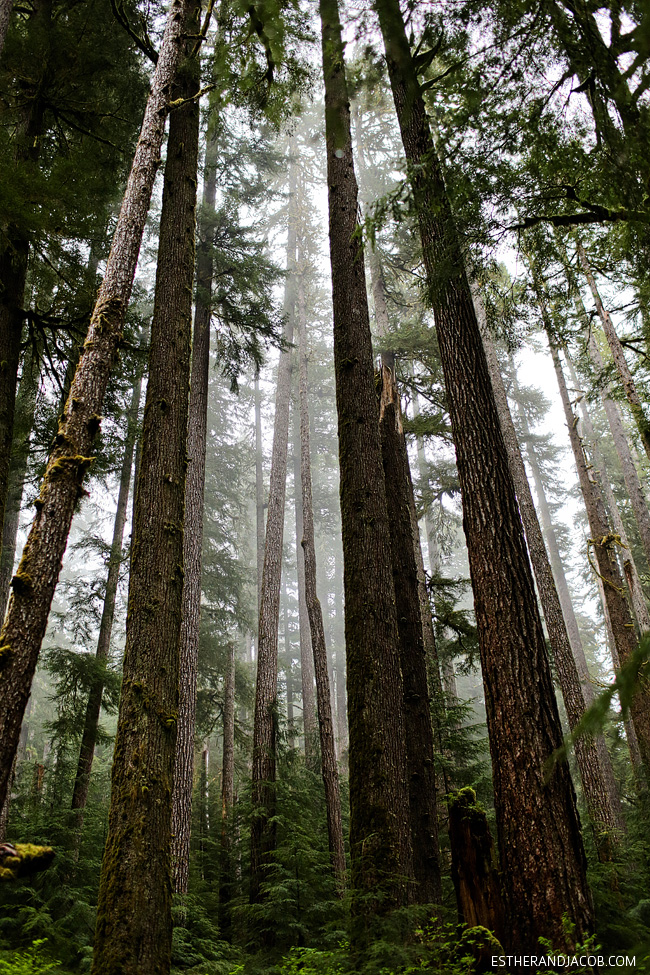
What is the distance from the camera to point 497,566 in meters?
4.68

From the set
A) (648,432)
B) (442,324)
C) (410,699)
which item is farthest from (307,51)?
(410,699)

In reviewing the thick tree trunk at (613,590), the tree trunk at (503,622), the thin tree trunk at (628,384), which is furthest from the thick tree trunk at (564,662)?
the tree trunk at (503,622)

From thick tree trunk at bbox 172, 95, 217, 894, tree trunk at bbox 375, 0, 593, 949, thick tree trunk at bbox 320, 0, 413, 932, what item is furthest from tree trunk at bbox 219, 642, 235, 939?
tree trunk at bbox 375, 0, 593, 949

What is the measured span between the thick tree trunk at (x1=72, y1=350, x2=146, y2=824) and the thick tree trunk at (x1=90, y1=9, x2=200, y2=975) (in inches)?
126

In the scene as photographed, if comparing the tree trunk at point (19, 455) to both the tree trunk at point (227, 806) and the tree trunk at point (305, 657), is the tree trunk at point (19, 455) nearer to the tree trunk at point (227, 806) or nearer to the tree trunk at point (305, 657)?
the tree trunk at point (305, 657)

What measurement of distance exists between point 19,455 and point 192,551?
328 cm

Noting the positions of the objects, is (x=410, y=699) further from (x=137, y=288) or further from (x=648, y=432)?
(x=137, y=288)

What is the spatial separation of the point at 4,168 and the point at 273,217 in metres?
20.6

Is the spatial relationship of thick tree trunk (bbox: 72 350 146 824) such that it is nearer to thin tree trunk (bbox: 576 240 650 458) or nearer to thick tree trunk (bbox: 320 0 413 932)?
thick tree trunk (bbox: 320 0 413 932)

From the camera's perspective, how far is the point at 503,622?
449cm

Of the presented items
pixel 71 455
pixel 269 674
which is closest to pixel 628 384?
pixel 269 674

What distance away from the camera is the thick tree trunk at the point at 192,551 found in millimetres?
8109

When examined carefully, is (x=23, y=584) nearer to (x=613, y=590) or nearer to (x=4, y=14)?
(x=4, y=14)

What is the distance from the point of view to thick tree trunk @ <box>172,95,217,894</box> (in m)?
8.11
